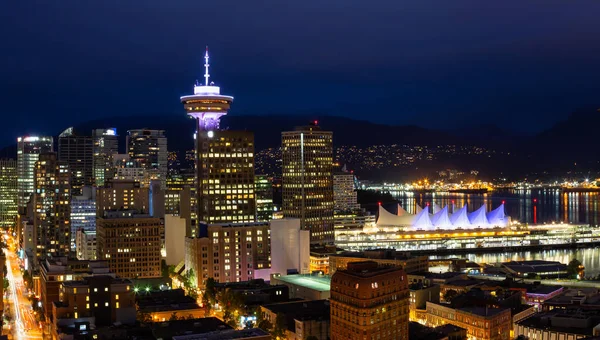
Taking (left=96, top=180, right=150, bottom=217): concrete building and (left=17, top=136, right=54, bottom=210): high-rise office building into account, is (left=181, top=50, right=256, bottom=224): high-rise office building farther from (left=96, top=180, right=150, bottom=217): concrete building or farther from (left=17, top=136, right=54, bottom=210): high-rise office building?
(left=17, top=136, right=54, bottom=210): high-rise office building

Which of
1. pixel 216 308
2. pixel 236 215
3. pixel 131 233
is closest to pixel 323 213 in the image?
pixel 236 215

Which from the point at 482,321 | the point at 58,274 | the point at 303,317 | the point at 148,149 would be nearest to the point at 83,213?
the point at 58,274

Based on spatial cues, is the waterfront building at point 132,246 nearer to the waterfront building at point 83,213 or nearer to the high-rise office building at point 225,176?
the high-rise office building at point 225,176

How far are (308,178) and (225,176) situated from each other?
9.89 meters

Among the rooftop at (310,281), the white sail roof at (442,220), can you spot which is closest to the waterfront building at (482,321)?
the rooftop at (310,281)

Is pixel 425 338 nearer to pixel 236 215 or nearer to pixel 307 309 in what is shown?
pixel 307 309

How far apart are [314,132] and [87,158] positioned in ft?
172

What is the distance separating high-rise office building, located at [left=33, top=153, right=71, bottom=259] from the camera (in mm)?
55562

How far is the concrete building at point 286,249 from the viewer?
4306 cm

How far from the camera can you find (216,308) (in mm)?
37125

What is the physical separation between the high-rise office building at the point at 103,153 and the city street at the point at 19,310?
40197 mm

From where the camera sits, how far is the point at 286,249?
43.2 m

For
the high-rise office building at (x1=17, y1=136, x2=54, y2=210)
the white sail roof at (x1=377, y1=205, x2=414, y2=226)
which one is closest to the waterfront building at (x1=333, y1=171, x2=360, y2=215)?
the white sail roof at (x1=377, y1=205, x2=414, y2=226)

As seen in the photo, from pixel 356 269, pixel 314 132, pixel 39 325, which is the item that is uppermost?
pixel 314 132
